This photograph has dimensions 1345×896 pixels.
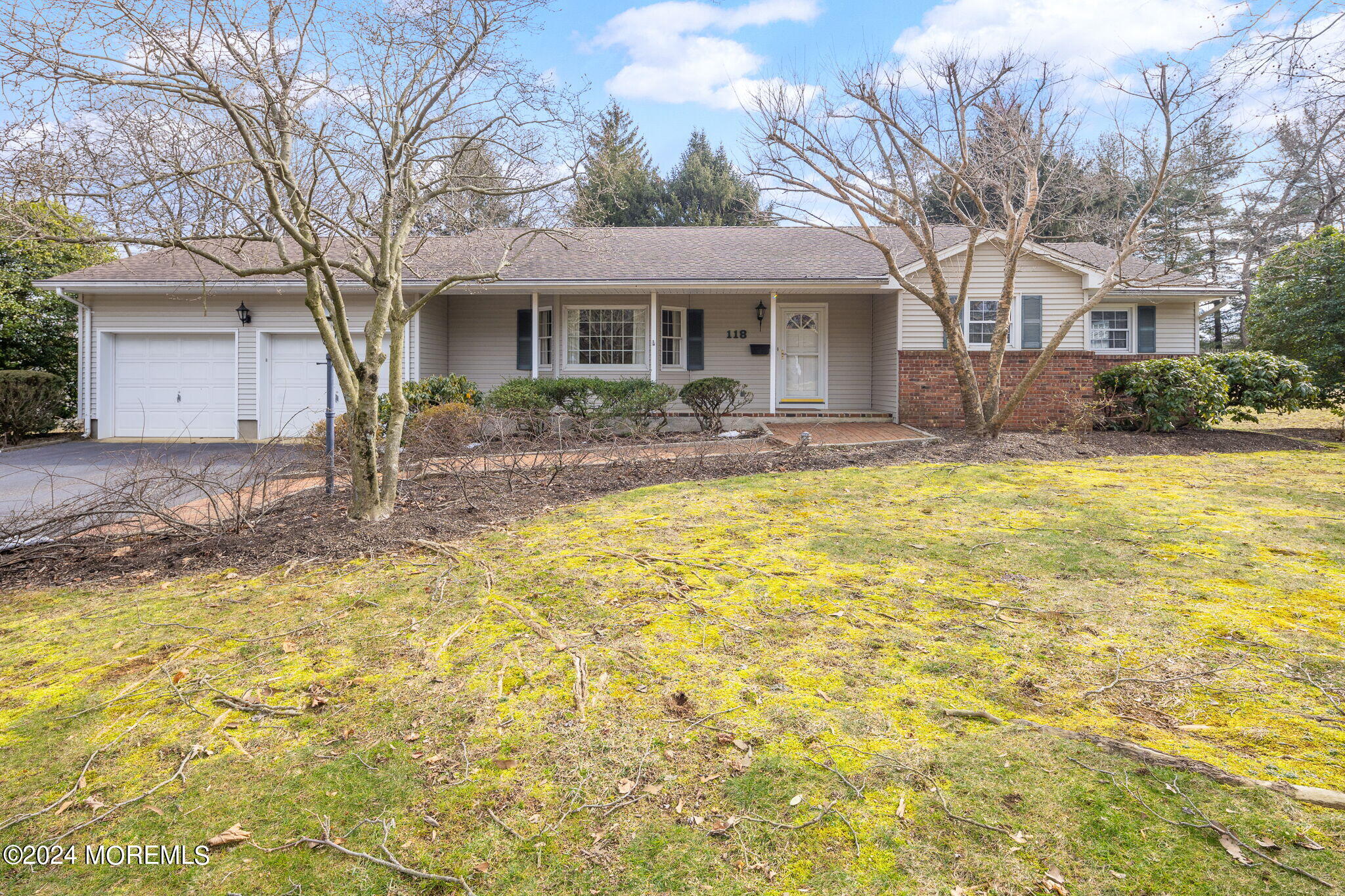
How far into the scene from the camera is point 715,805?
2344 mm

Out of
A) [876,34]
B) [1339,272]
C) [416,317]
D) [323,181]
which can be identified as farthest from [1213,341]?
[323,181]

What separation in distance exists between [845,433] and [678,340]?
4488 mm

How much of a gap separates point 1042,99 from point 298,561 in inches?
438

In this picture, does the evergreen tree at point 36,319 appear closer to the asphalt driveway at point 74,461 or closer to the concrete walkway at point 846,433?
the asphalt driveway at point 74,461

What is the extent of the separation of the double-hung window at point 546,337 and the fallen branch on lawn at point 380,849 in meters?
13.2

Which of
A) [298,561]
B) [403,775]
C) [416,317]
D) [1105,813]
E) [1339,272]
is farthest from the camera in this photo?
[416,317]

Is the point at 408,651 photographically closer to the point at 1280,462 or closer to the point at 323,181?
the point at 323,181

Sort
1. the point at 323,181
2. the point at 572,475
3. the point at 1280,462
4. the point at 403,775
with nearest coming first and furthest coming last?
the point at 403,775 → the point at 323,181 → the point at 572,475 → the point at 1280,462

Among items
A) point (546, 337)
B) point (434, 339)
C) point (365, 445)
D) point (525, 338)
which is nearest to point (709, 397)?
point (546, 337)

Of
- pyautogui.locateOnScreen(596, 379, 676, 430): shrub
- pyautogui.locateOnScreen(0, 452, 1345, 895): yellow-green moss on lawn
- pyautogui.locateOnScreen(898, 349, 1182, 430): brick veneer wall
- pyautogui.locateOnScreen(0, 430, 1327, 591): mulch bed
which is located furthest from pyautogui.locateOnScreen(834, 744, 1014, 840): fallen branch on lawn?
pyautogui.locateOnScreen(898, 349, 1182, 430): brick veneer wall

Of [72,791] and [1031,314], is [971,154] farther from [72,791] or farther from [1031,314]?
[72,791]

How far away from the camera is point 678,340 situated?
1527 cm

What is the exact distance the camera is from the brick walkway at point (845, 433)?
1109 centimetres

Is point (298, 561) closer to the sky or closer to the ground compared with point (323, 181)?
closer to the ground
